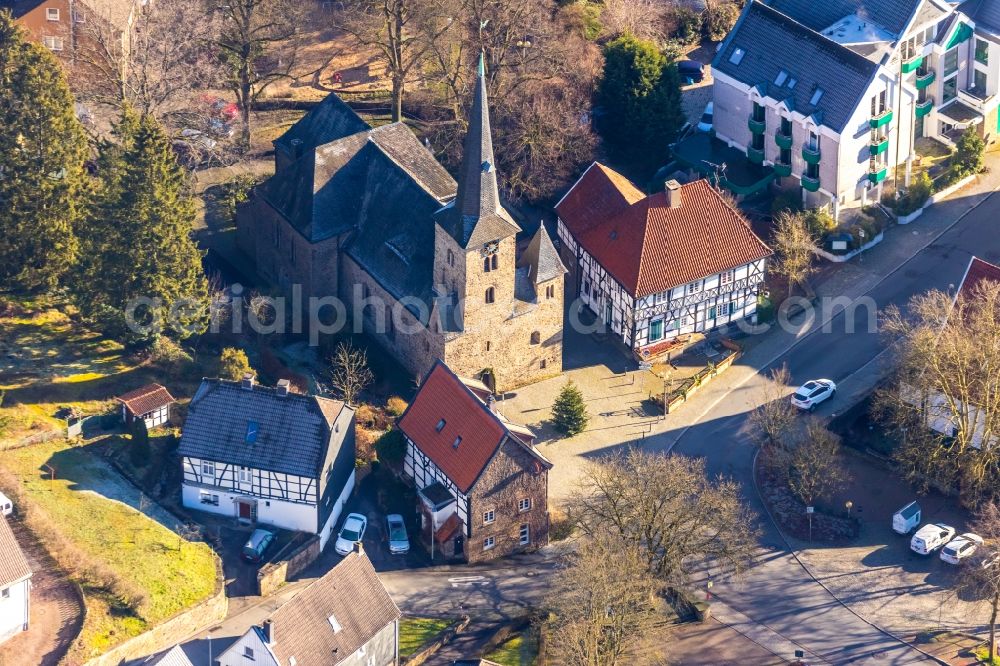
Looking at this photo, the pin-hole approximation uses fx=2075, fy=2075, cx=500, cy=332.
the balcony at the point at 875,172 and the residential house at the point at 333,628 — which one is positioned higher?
the balcony at the point at 875,172

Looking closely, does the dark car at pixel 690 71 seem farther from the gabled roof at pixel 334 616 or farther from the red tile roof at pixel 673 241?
the gabled roof at pixel 334 616

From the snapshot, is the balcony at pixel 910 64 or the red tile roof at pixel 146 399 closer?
the red tile roof at pixel 146 399

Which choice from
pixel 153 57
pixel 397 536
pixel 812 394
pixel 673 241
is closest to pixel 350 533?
pixel 397 536

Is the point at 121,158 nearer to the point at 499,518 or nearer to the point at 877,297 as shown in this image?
the point at 499,518

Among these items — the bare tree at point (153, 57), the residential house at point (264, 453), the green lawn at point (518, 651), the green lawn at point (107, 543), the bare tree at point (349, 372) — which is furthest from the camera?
the bare tree at point (153, 57)

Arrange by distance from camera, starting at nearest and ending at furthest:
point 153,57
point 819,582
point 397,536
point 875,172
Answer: point 819,582 < point 397,536 < point 875,172 < point 153,57

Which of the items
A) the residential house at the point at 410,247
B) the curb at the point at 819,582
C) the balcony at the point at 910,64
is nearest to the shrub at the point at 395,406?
the residential house at the point at 410,247

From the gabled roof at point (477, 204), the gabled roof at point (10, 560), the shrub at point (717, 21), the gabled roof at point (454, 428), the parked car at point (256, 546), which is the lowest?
the parked car at point (256, 546)

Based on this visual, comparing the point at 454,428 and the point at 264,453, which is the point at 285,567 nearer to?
the point at 264,453

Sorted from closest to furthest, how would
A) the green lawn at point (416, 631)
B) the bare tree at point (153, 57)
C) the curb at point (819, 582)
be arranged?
the green lawn at point (416, 631) < the curb at point (819, 582) < the bare tree at point (153, 57)
